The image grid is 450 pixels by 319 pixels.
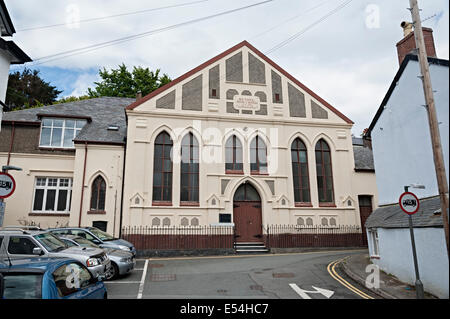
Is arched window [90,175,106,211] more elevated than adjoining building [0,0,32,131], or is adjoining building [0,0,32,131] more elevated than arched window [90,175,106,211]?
adjoining building [0,0,32,131]

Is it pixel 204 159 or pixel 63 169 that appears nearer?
pixel 204 159

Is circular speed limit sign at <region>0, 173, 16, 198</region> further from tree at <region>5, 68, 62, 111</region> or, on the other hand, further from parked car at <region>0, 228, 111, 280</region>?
tree at <region>5, 68, 62, 111</region>

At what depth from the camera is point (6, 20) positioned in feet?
38.1

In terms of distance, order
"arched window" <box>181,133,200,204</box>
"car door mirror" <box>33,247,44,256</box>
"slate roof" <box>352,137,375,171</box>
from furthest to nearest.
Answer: "slate roof" <box>352,137,375,171</box> → "arched window" <box>181,133,200,204</box> → "car door mirror" <box>33,247,44,256</box>

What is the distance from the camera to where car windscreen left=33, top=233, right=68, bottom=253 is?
883cm

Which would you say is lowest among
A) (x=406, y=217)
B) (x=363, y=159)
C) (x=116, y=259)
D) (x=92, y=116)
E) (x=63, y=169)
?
(x=116, y=259)

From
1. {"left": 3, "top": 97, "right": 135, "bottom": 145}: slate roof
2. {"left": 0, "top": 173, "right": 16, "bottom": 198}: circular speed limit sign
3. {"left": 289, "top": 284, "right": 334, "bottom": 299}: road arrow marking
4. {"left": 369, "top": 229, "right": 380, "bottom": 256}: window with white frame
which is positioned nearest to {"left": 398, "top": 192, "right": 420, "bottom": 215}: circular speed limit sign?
{"left": 289, "top": 284, "right": 334, "bottom": 299}: road arrow marking

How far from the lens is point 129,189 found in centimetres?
1881

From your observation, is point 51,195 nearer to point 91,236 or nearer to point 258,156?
point 91,236

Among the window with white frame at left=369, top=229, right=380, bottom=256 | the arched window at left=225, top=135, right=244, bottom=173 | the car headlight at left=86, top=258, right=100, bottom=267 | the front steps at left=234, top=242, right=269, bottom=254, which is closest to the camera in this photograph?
the car headlight at left=86, top=258, right=100, bottom=267

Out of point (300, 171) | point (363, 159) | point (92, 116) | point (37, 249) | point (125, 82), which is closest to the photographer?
point (37, 249)

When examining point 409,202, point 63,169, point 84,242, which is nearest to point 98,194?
point 63,169

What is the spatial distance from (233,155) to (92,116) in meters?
10.9

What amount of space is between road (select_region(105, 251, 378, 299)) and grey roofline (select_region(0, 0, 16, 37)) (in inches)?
392
